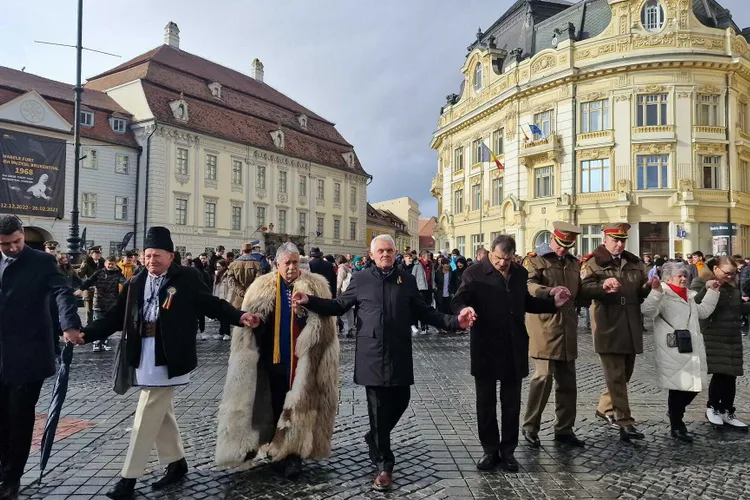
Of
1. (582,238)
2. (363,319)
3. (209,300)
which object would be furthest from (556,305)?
(582,238)

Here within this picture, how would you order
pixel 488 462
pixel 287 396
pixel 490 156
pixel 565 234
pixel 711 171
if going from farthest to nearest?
Answer: pixel 490 156 → pixel 711 171 → pixel 565 234 → pixel 488 462 → pixel 287 396

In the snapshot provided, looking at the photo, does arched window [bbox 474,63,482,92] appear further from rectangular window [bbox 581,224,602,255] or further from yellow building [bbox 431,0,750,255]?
rectangular window [bbox 581,224,602,255]

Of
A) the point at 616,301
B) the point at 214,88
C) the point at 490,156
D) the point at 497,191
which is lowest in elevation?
the point at 616,301

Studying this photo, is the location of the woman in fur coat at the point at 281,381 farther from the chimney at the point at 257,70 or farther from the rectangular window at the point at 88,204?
the chimney at the point at 257,70

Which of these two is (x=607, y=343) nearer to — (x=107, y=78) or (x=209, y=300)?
(x=209, y=300)

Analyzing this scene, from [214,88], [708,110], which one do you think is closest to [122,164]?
[214,88]

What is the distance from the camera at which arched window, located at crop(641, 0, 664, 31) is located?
30.2 m

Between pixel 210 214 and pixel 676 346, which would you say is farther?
pixel 210 214

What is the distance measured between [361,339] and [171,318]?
144 centimetres

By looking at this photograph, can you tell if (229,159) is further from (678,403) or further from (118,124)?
(678,403)

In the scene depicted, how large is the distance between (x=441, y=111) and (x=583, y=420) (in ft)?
137

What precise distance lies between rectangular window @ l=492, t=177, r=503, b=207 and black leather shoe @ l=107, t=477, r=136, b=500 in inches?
1370

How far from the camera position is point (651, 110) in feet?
99.5

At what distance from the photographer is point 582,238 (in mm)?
31844
